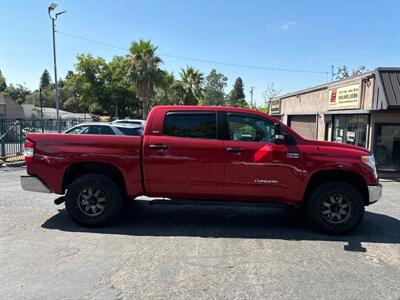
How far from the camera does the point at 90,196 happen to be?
5867mm

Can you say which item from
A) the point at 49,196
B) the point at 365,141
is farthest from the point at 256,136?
the point at 365,141

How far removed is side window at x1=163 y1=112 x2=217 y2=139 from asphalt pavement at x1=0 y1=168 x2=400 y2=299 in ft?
5.03

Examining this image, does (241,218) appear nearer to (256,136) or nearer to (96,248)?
(256,136)

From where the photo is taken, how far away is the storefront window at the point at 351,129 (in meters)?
14.3

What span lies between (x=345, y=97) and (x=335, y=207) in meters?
10.9

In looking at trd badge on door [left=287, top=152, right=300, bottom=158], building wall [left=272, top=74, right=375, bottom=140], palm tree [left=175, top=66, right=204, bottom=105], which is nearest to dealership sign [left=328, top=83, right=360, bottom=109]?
building wall [left=272, top=74, right=375, bottom=140]

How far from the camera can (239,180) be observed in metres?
5.75

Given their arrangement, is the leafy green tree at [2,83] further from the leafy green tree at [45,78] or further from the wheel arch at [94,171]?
the wheel arch at [94,171]

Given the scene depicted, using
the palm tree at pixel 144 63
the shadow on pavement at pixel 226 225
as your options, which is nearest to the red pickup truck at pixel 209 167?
the shadow on pavement at pixel 226 225

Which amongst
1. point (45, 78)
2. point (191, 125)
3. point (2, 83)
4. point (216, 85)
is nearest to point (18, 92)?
point (2, 83)

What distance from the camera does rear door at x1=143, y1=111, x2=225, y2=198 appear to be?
Answer: 5.71m

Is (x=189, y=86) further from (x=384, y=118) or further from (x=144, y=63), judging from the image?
(x=384, y=118)

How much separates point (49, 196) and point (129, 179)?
3.31 metres

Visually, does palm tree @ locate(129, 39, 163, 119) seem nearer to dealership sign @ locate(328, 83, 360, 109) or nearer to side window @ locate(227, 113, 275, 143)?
dealership sign @ locate(328, 83, 360, 109)
